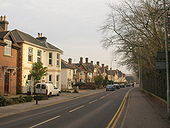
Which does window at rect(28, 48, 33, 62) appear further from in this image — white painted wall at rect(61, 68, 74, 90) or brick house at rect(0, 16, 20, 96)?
white painted wall at rect(61, 68, 74, 90)

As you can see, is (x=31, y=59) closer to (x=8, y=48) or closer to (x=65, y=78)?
(x=8, y=48)

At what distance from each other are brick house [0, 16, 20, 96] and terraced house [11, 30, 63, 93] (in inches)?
82.5

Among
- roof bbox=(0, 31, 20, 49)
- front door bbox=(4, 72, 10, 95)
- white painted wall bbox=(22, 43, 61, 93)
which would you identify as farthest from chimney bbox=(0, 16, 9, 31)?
front door bbox=(4, 72, 10, 95)

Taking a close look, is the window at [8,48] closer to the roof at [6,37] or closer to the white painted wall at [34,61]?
the roof at [6,37]

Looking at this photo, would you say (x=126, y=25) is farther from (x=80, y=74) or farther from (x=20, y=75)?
(x=80, y=74)

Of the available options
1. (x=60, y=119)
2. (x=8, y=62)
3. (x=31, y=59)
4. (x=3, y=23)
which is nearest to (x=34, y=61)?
(x=31, y=59)

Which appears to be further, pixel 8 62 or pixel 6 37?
pixel 8 62

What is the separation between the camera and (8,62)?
3145 centimetres

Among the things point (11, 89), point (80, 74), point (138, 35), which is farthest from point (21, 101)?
point (80, 74)

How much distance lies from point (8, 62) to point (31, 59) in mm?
6994

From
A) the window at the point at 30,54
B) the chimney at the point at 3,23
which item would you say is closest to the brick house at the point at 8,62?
the window at the point at 30,54

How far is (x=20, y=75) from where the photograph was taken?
35.6 meters

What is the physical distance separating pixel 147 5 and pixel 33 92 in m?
22.2

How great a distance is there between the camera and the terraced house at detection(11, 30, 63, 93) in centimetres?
3566
